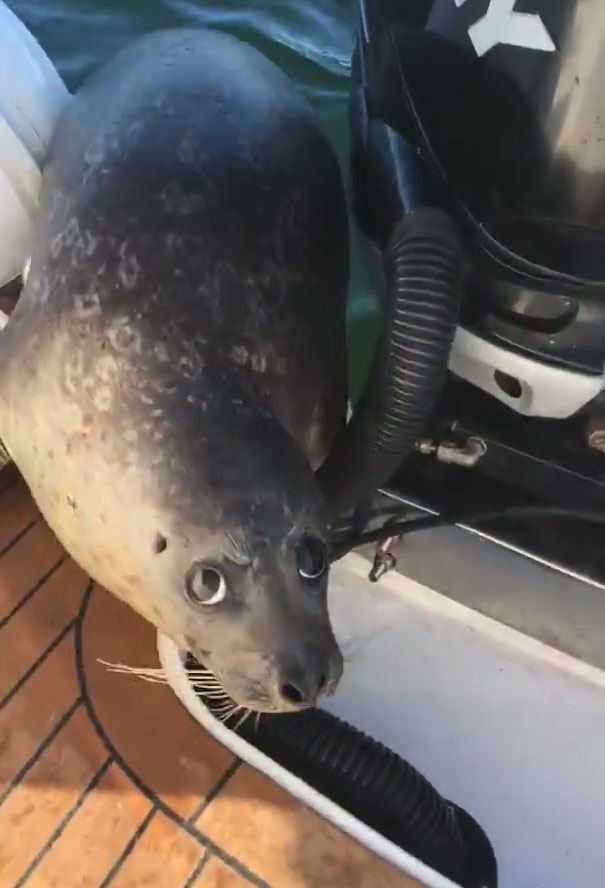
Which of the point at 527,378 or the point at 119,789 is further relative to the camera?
the point at 119,789

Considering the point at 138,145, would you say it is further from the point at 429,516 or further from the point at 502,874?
the point at 502,874

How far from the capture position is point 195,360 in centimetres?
126

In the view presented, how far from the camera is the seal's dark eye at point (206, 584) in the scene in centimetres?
112

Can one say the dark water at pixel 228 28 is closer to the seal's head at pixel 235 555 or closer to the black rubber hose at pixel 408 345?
the black rubber hose at pixel 408 345

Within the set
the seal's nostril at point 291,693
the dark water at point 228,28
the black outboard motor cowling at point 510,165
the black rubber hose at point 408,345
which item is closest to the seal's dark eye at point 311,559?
the seal's nostril at point 291,693

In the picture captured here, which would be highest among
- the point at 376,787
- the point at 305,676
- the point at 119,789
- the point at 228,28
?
the point at 305,676

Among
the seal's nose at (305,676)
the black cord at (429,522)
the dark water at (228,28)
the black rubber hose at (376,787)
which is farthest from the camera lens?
the dark water at (228,28)

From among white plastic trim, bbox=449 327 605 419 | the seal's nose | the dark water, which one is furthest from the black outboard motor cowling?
the dark water

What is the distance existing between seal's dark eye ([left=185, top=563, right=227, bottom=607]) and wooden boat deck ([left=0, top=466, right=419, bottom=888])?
42 centimetres

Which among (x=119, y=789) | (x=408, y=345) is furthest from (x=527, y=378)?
(x=119, y=789)

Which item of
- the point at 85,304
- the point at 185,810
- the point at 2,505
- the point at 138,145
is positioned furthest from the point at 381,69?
the point at 185,810

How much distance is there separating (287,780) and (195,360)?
1.91 ft

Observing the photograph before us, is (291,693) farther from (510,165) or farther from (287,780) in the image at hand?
(510,165)

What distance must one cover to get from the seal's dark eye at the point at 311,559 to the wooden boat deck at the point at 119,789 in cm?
42
